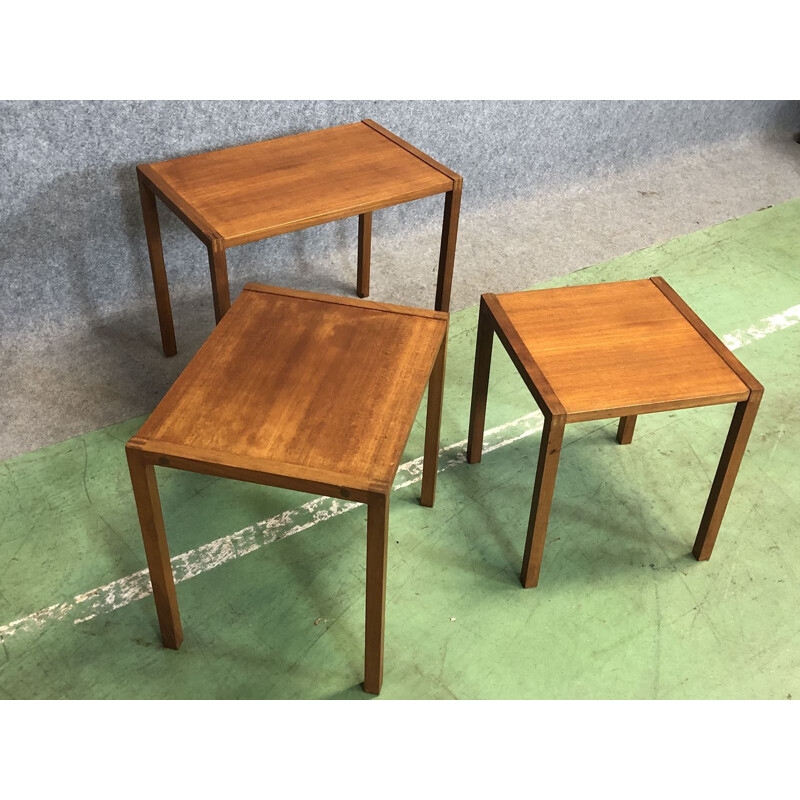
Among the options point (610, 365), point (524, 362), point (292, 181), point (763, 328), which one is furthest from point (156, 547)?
point (763, 328)

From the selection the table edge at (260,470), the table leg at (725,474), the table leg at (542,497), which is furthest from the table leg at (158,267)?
the table leg at (725,474)

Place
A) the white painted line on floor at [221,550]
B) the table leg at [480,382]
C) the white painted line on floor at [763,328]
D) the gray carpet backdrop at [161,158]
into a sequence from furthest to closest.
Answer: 1. the white painted line on floor at [763,328]
2. the gray carpet backdrop at [161,158]
3. the table leg at [480,382]
4. the white painted line on floor at [221,550]

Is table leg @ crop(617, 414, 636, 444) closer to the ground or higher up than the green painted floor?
higher up

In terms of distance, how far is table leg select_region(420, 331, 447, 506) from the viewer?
5.50ft

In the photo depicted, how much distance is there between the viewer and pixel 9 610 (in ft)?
5.33

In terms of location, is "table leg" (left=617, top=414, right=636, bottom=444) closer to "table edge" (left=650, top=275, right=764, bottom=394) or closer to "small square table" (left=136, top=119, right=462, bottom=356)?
"table edge" (left=650, top=275, right=764, bottom=394)

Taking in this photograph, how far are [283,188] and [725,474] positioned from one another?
1.08 m

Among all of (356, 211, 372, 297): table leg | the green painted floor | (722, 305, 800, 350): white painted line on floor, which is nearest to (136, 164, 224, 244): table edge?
the green painted floor

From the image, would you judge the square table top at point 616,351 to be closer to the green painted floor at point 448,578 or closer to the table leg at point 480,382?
the table leg at point 480,382

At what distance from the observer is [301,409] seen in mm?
1428

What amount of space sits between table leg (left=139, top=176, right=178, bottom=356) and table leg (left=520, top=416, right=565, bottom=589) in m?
1.03

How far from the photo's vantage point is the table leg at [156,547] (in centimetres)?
137

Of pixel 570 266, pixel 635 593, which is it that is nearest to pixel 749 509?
pixel 635 593

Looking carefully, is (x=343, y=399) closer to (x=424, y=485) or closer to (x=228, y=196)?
(x=424, y=485)
